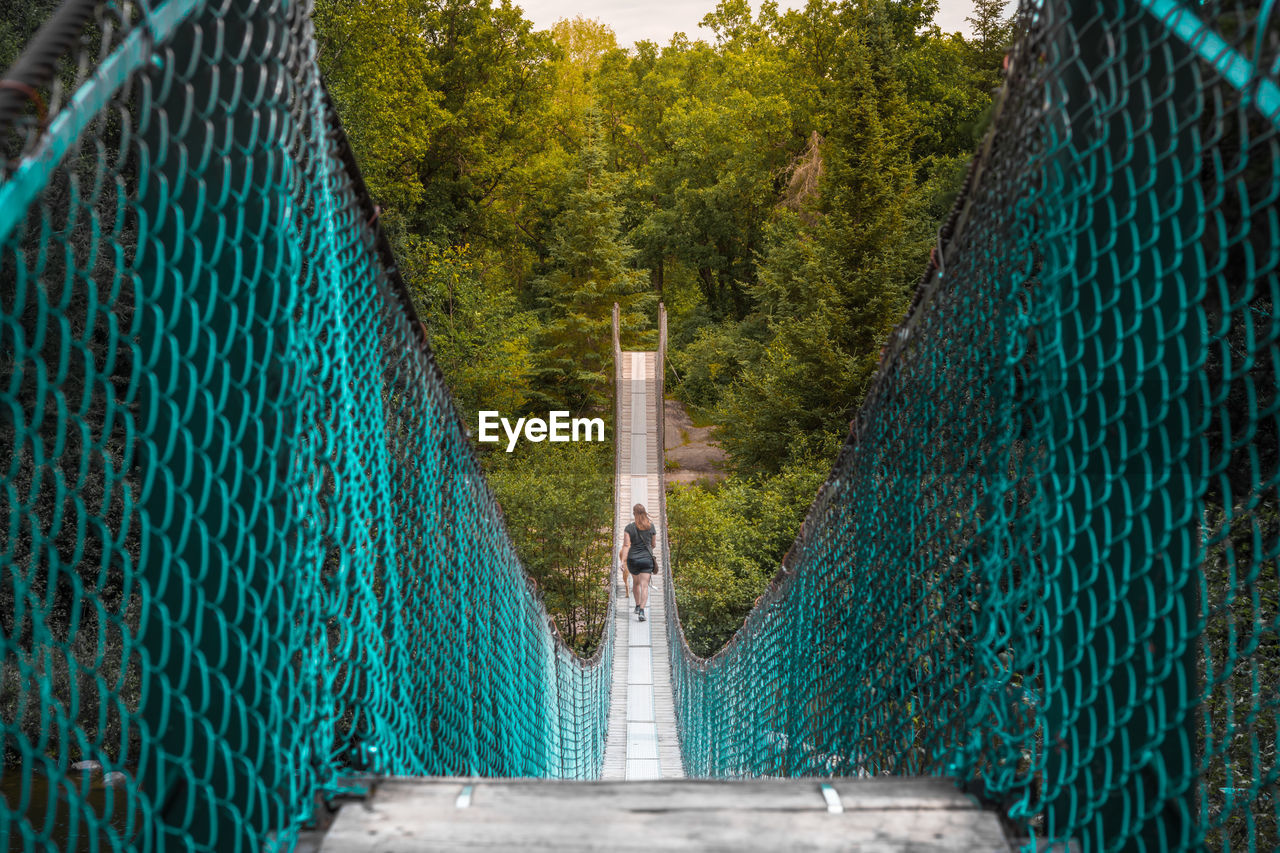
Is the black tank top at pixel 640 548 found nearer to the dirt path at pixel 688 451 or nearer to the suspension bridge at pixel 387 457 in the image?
the suspension bridge at pixel 387 457

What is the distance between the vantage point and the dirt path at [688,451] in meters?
16.9

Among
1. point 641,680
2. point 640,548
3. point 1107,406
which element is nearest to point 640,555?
point 640,548

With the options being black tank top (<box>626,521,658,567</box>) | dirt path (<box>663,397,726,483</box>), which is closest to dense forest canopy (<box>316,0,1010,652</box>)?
dirt path (<box>663,397,726,483</box>)

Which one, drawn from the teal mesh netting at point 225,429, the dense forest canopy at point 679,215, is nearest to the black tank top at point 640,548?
the dense forest canopy at point 679,215

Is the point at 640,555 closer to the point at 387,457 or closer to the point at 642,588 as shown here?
the point at 642,588

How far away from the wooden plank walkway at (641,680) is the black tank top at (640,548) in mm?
328

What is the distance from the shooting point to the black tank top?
727cm

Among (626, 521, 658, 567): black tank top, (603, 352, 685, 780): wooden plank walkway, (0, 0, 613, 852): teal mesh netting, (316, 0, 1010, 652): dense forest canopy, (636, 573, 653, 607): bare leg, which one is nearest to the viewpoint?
(0, 0, 613, 852): teal mesh netting

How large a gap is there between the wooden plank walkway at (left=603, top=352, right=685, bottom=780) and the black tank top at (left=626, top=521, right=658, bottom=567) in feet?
1.08

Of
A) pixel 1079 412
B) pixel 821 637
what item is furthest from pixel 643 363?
pixel 1079 412

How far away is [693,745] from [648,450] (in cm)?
832

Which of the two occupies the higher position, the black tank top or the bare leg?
the black tank top

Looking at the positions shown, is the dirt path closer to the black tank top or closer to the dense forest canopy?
the dense forest canopy

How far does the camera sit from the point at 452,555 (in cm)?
185
